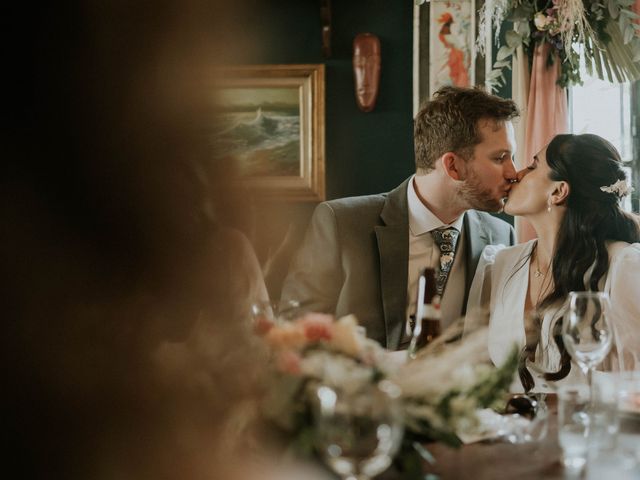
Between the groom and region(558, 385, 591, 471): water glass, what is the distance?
4.33 feet

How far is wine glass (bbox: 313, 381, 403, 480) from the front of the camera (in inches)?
34.7

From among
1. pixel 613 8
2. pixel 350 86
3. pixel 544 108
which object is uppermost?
pixel 613 8

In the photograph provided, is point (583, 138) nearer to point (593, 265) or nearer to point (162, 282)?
point (593, 265)

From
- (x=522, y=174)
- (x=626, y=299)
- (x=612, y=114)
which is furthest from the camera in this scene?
(x=612, y=114)

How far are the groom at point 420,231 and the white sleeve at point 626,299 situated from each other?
505 mm

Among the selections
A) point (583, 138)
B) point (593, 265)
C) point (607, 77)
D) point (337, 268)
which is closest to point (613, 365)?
point (593, 265)

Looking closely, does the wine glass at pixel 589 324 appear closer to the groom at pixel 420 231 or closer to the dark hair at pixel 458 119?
the groom at pixel 420 231

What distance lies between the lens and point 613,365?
2000 millimetres

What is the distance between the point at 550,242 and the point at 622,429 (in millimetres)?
1225

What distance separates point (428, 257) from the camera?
2.70m

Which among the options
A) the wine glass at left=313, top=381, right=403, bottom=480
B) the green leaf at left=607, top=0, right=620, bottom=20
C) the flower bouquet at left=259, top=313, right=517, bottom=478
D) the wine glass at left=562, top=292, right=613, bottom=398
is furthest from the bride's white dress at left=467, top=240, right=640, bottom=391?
the wine glass at left=313, top=381, right=403, bottom=480

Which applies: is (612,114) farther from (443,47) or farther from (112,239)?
(112,239)

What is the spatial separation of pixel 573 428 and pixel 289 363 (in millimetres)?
497

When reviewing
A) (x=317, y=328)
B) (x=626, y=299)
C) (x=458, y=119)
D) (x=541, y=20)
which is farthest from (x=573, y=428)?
(x=541, y=20)
